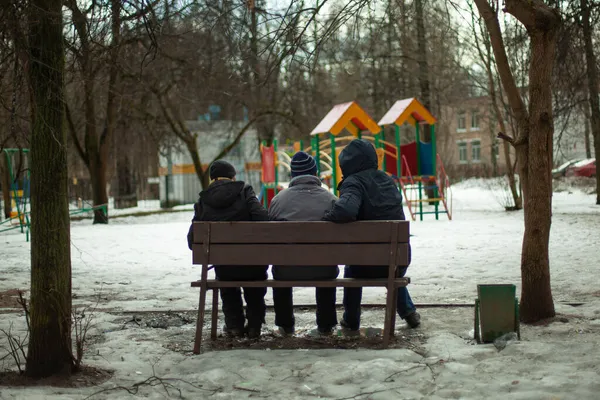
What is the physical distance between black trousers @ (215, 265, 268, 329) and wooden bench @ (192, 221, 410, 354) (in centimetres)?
25

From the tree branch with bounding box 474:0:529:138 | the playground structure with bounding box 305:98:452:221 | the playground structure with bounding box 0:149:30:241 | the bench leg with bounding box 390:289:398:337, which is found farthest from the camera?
the playground structure with bounding box 305:98:452:221

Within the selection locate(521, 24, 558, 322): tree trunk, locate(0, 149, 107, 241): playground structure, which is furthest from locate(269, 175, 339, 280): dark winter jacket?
locate(0, 149, 107, 241): playground structure

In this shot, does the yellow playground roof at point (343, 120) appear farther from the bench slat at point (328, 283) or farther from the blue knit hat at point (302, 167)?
the bench slat at point (328, 283)

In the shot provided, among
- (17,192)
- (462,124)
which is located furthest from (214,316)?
(462,124)

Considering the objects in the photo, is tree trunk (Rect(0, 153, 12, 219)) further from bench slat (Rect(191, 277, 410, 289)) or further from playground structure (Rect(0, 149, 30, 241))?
bench slat (Rect(191, 277, 410, 289))

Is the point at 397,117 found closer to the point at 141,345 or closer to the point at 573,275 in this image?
the point at 573,275

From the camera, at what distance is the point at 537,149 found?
18.5ft

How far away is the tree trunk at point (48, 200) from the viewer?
4.39 meters

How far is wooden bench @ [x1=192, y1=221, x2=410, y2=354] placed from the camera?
5223 mm

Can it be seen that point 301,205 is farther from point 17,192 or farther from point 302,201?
point 17,192

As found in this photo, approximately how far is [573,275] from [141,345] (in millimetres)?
4865

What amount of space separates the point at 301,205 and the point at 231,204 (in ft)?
1.67

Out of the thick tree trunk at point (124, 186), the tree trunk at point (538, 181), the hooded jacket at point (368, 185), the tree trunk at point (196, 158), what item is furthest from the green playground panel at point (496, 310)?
the thick tree trunk at point (124, 186)

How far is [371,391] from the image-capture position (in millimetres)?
4129
